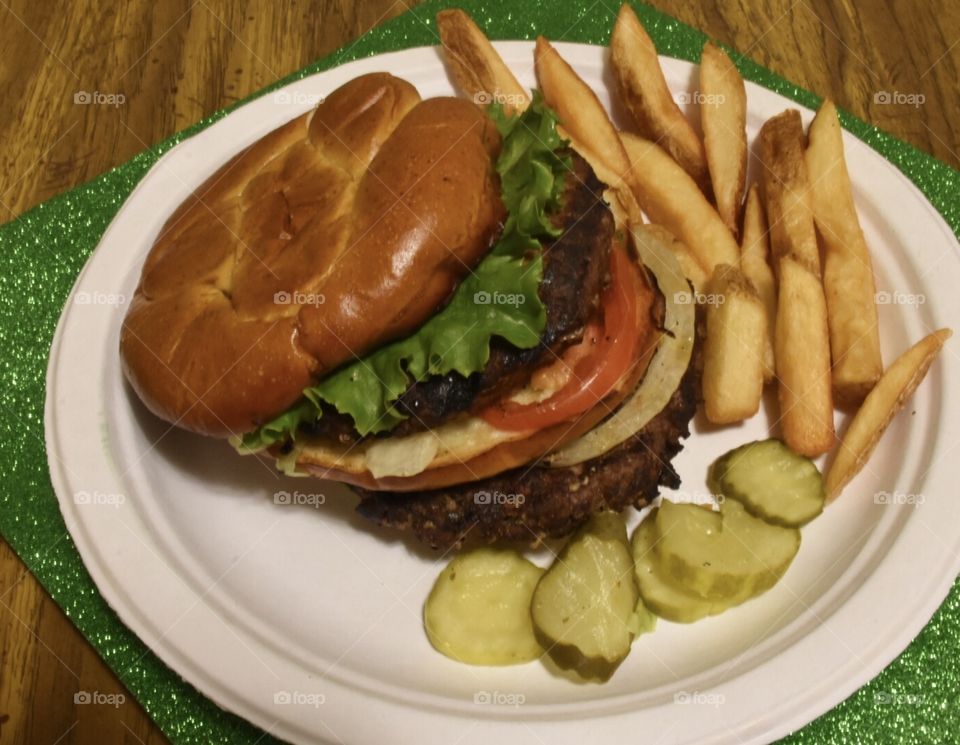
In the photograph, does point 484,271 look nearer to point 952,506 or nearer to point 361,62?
point 952,506

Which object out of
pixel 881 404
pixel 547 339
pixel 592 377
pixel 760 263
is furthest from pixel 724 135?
pixel 547 339

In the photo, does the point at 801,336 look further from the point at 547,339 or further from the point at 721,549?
the point at 547,339

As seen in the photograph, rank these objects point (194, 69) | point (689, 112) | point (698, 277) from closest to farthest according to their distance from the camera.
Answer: point (698, 277) < point (689, 112) < point (194, 69)

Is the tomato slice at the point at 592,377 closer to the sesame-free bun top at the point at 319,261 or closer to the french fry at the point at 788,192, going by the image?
the sesame-free bun top at the point at 319,261

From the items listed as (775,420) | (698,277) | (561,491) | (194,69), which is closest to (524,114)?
(698,277)

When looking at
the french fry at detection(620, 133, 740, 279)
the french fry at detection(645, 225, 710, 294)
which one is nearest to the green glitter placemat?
the french fry at detection(620, 133, 740, 279)

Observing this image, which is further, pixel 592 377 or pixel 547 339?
pixel 592 377

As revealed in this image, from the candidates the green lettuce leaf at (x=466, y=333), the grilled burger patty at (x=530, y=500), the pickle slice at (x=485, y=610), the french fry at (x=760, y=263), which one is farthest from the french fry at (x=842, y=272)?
the pickle slice at (x=485, y=610)

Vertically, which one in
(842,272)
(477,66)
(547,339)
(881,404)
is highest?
(477,66)
